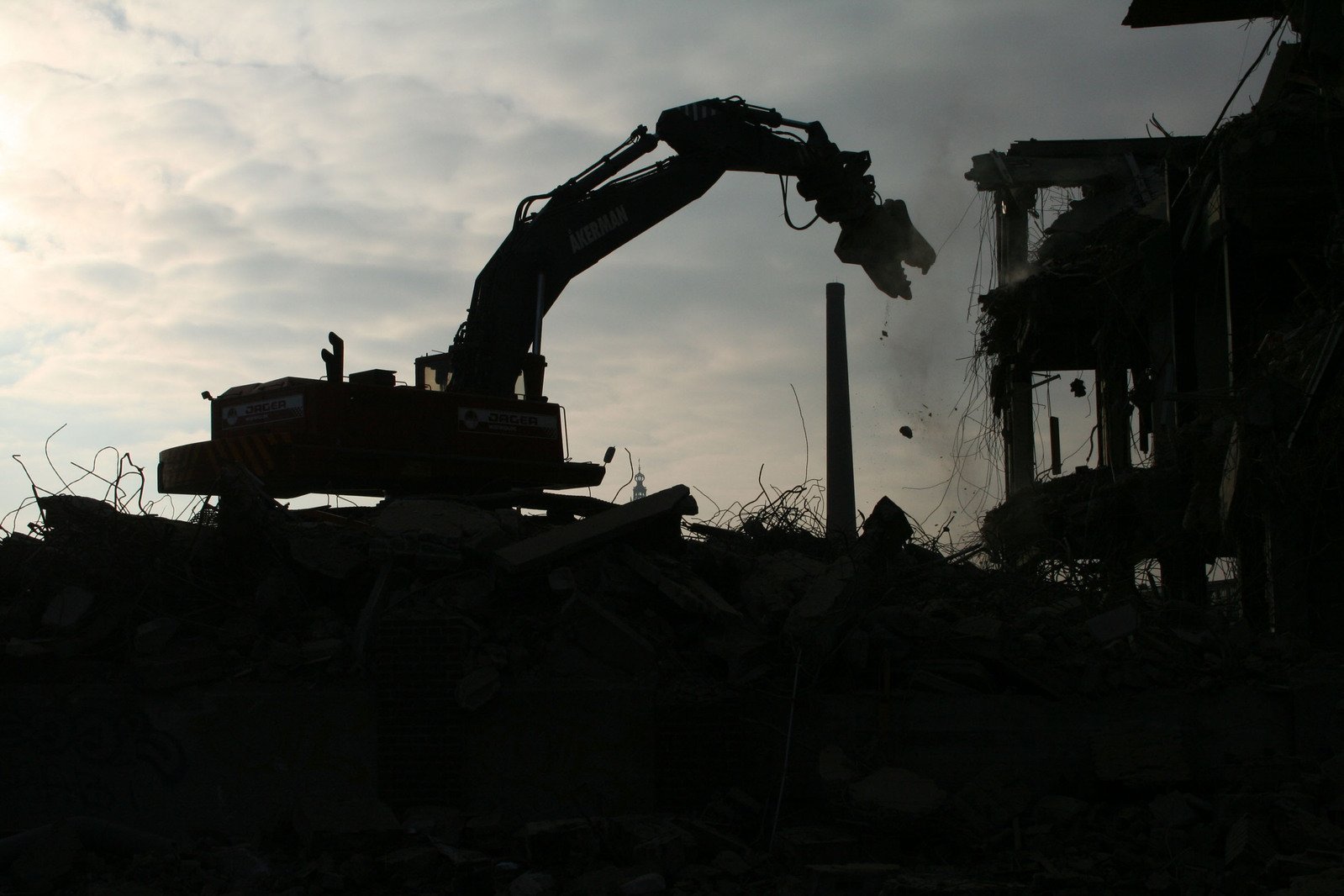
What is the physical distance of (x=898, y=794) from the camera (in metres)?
6.87

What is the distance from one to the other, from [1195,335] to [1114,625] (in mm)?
4874

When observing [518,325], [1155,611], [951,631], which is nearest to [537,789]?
[951,631]

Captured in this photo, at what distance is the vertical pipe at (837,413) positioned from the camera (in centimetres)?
1711

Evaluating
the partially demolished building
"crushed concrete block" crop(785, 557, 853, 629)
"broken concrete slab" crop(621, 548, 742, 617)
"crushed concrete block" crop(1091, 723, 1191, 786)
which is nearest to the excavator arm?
the partially demolished building

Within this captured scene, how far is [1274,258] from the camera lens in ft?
35.5

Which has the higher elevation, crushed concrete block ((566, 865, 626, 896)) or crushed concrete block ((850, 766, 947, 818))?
crushed concrete block ((850, 766, 947, 818))

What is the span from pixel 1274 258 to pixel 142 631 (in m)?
10.0

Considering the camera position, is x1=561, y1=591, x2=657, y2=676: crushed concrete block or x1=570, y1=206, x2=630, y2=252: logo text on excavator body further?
x1=570, y1=206, x2=630, y2=252: logo text on excavator body

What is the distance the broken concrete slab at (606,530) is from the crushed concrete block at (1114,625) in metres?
2.99

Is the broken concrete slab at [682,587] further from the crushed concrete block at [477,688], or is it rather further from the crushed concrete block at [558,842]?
the crushed concrete block at [558,842]

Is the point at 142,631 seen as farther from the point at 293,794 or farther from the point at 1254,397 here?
the point at 1254,397

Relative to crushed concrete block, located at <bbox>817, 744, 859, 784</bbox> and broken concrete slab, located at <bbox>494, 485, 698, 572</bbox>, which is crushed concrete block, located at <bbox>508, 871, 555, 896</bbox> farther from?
broken concrete slab, located at <bbox>494, 485, 698, 572</bbox>

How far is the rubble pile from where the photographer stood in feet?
21.6

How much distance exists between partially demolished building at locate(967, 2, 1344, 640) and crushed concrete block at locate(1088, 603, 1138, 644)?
6.16 ft
